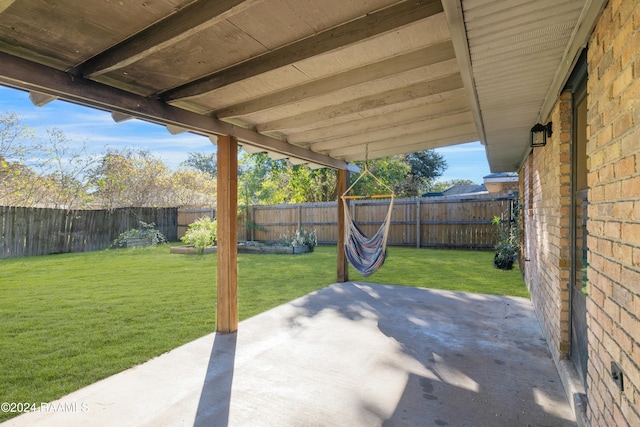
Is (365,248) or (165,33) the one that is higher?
(165,33)

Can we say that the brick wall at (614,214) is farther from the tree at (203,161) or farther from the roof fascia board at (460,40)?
the tree at (203,161)

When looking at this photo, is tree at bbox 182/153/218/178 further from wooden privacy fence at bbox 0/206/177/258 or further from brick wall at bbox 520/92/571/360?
brick wall at bbox 520/92/571/360

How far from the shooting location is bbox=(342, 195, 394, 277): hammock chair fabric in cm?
426

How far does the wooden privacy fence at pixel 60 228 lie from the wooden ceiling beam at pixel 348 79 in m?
8.63

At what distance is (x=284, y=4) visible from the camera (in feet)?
4.96

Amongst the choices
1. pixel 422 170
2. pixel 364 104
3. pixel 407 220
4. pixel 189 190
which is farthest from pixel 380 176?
pixel 364 104

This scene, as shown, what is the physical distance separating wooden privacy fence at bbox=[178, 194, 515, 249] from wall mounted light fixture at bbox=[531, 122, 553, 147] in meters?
4.74

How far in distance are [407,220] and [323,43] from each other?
29.0 feet

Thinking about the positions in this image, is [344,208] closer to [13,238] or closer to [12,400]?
[12,400]

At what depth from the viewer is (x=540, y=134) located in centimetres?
276

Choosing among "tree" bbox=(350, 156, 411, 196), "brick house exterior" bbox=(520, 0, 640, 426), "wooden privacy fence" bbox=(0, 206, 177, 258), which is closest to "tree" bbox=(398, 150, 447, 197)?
"tree" bbox=(350, 156, 411, 196)

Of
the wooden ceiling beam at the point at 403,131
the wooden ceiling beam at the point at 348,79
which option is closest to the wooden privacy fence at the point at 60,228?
the wooden ceiling beam at the point at 403,131

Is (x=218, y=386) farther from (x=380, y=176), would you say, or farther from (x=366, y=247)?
(x=380, y=176)

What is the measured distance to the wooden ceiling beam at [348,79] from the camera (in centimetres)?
197
